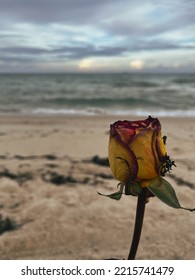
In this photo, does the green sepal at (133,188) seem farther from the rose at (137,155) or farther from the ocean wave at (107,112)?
the ocean wave at (107,112)

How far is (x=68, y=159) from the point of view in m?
3.43

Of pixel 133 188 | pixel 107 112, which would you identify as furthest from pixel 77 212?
pixel 107 112

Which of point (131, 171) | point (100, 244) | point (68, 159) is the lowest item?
point (100, 244)

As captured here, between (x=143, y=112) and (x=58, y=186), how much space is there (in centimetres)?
557

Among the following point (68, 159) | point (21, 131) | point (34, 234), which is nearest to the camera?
point (34, 234)

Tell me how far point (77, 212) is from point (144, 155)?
195cm

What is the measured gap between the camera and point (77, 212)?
236cm

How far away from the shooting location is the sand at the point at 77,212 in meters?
2.01

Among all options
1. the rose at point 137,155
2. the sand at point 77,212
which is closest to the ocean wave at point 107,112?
the sand at point 77,212

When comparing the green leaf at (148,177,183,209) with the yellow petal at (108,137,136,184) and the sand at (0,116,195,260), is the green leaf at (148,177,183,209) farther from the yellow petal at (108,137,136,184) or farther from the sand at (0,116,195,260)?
the sand at (0,116,195,260)

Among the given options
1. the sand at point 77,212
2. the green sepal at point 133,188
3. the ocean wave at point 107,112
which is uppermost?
the green sepal at point 133,188

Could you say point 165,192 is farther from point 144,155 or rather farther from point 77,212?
point 77,212
